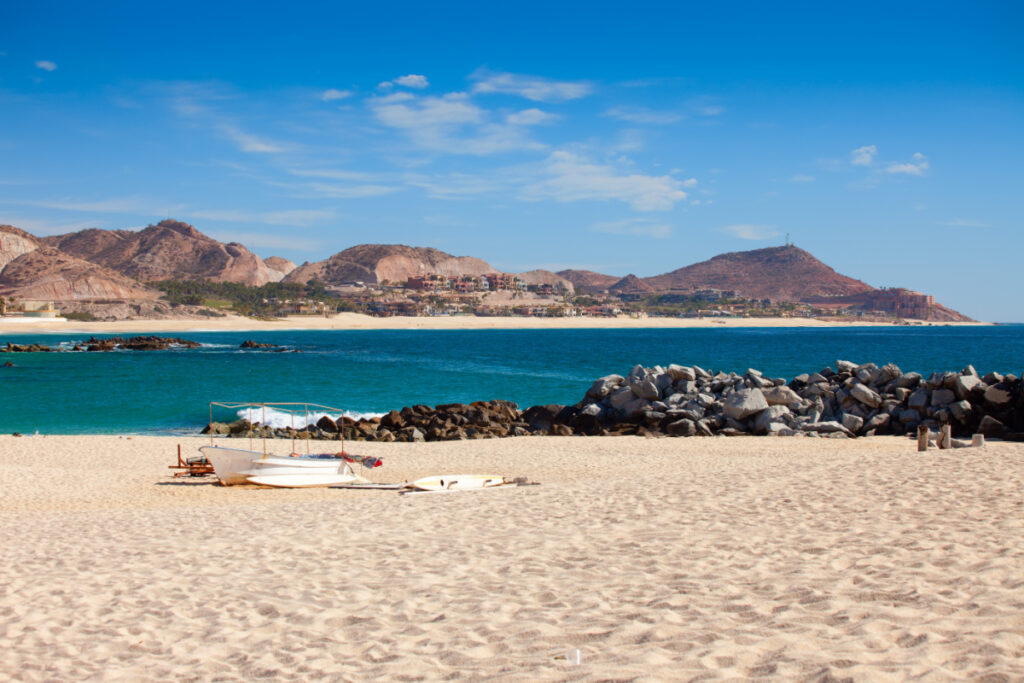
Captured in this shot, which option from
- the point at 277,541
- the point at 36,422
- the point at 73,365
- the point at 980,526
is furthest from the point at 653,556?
the point at 73,365

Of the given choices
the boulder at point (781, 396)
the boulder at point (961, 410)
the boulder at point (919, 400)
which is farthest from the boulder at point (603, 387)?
the boulder at point (961, 410)

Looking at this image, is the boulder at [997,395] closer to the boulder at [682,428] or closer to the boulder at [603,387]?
the boulder at [682,428]

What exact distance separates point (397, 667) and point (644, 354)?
228 feet

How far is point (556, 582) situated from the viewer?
725 centimetres

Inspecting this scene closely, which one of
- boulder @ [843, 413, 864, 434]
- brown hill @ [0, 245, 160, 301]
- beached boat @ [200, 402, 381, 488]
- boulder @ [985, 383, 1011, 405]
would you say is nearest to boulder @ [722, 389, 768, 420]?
boulder @ [843, 413, 864, 434]

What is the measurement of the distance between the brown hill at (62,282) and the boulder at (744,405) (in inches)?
6564

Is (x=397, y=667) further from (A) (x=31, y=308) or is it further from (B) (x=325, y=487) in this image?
(A) (x=31, y=308)

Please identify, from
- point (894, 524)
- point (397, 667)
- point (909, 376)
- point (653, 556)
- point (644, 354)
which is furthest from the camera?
point (644, 354)

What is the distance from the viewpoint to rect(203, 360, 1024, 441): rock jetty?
21359 mm

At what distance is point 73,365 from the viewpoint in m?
55.9

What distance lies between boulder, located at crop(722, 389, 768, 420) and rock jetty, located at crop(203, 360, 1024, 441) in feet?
0.11

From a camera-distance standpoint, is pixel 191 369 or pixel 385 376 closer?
pixel 385 376

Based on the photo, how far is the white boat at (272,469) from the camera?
15703mm

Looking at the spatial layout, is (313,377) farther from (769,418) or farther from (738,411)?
(769,418)
